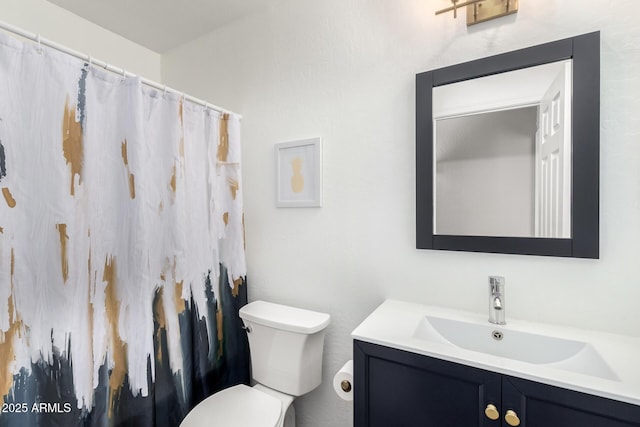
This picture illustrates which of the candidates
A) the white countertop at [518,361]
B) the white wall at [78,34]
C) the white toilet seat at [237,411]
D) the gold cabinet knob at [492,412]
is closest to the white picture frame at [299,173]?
the white countertop at [518,361]

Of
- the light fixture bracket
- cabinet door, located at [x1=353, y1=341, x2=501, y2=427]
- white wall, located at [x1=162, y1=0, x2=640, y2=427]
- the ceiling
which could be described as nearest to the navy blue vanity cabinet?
cabinet door, located at [x1=353, y1=341, x2=501, y2=427]

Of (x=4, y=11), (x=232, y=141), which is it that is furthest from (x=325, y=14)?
(x=4, y=11)

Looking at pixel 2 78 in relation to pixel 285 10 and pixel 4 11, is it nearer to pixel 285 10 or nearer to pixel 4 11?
pixel 4 11

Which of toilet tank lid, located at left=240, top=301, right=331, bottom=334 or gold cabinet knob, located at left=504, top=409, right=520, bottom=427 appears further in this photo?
toilet tank lid, located at left=240, top=301, right=331, bottom=334

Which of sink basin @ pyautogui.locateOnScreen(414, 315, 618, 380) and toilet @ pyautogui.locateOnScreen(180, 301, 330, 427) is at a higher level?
sink basin @ pyautogui.locateOnScreen(414, 315, 618, 380)

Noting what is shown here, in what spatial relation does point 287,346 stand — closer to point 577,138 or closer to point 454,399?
point 454,399

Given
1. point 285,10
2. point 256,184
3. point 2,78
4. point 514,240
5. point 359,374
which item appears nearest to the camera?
Answer: point 2,78

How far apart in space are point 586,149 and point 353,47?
3.41 ft

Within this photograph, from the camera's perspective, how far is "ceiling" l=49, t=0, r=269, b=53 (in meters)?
1.66

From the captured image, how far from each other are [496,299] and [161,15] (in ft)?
7.31

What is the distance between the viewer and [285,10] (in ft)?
5.42

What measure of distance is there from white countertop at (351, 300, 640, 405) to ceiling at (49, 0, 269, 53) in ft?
5.78

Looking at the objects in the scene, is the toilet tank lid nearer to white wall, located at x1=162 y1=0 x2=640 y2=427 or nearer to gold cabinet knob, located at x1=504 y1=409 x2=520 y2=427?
white wall, located at x1=162 y1=0 x2=640 y2=427

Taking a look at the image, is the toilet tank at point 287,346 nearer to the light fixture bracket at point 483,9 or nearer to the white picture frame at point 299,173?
the white picture frame at point 299,173
